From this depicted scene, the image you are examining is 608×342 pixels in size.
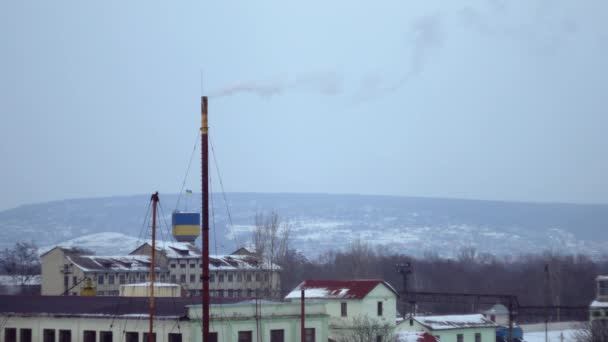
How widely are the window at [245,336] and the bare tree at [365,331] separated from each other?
7.40 m

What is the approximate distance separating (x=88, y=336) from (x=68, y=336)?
1.12 meters

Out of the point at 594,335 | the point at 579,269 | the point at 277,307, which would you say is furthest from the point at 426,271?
the point at 277,307

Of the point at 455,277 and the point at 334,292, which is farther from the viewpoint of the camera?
the point at 455,277

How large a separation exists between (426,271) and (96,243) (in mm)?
88949

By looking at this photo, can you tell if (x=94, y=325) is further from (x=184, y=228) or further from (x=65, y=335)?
(x=184, y=228)

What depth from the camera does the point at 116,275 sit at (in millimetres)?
81812

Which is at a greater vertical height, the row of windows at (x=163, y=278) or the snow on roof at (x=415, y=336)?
the row of windows at (x=163, y=278)

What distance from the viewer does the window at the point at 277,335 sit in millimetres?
41000

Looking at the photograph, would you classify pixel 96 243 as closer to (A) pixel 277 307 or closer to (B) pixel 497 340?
(B) pixel 497 340

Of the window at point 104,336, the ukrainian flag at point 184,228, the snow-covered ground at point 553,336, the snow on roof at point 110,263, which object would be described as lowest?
the snow-covered ground at point 553,336

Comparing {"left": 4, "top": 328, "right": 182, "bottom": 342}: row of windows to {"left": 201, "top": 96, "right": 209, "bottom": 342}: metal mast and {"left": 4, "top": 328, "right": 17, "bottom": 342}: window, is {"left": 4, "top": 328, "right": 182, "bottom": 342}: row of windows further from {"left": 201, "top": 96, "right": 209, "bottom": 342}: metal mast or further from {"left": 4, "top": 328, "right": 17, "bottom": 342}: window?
{"left": 201, "top": 96, "right": 209, "bottom": 342}: metal mast

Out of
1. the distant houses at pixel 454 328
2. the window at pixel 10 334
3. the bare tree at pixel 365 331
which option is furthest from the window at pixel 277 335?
the window at pixel 10 334

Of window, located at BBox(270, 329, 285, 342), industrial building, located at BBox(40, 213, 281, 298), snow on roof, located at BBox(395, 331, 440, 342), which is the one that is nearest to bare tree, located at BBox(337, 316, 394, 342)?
snow on roof, located at BBox(395, 331, 440, 342)

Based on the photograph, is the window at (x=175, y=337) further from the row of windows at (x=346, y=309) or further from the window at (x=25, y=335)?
the row of windows at (x=346, y=309)
